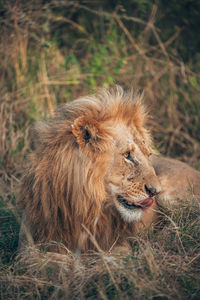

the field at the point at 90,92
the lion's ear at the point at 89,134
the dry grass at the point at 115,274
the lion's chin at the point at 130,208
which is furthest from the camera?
the lion's chin at the point at 130,208

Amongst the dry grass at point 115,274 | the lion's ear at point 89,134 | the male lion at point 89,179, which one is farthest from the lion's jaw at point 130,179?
the dry grass at point 115,274

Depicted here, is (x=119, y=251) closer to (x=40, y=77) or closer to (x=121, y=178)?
(x=121, y=178)

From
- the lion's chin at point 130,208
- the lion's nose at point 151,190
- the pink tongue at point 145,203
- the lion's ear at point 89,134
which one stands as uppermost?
the lion's ear at point 89,134

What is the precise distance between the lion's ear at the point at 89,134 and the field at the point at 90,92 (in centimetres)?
68

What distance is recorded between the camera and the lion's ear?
251 cm

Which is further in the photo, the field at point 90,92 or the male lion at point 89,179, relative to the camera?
the male lion at point 89,179

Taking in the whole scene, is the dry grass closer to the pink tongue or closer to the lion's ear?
the pink tongue

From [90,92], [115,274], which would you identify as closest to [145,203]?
[115,274]

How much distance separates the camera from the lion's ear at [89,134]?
8.25 ft

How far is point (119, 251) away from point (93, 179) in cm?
56

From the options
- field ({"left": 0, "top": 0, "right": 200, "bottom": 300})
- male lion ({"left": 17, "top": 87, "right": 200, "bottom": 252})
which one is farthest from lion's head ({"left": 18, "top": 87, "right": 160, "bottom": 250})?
field ({"left": 0, "top": 0, "right": 200, "bottom": 300})

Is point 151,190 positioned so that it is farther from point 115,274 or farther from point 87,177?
point 115,274

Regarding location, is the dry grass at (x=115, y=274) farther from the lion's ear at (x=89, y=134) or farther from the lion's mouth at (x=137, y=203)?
the lion's ear at (x=89, y=134)

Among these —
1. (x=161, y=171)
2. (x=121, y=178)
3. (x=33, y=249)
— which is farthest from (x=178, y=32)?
(x=33, y=249)
